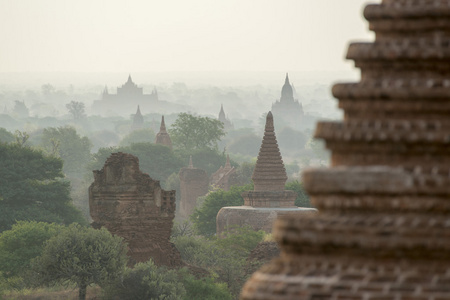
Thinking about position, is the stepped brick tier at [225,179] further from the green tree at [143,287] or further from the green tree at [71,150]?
the green tree at [143,287]

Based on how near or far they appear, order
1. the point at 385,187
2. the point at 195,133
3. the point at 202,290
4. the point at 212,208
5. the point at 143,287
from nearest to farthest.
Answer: the point at 385,187 → the point at 143,287 → the point at 202,290 → the point at 212,208 → the point at 195,133

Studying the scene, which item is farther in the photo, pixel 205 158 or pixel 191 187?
pixel 205 158

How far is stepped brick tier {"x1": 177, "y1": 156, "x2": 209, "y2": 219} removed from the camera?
87.6m

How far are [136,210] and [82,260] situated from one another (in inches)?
131

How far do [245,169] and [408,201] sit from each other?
86224mm

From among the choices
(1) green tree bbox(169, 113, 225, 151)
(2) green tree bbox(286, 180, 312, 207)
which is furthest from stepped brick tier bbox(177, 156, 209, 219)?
(1) green tree bbox(169, 113, 225, 151)

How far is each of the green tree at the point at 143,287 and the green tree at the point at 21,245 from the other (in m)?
6.00

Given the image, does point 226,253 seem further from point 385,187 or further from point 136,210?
point 385,187

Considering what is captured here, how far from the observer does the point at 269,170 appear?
2243 inches

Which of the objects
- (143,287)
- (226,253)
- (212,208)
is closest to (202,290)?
(143,287)

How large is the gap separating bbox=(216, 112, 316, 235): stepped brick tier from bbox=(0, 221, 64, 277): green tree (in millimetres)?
10083

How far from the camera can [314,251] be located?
10891 mm

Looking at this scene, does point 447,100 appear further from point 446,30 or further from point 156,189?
point 156,189

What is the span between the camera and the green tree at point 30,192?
190 ft
